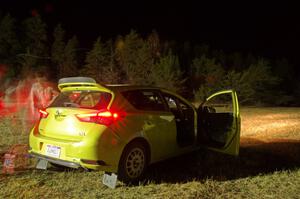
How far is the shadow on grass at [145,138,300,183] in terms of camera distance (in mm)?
5715

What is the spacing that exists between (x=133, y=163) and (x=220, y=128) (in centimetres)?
207

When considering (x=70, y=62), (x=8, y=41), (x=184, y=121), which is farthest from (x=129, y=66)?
(x=184, y=121)

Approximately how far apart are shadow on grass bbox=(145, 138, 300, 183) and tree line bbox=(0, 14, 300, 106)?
3700 centimetres

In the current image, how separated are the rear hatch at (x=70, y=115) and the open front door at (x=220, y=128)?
2.37 m

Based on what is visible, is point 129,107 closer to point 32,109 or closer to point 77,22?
point 32,109

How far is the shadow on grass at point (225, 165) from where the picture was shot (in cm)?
571

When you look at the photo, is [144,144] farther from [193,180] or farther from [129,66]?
[129,66]

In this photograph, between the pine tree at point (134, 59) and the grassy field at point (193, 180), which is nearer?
the grassy field at point (193, 180)

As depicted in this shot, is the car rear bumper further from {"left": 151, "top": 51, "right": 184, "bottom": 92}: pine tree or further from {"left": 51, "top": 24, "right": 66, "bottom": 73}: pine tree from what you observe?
{"left": 51, "top": 24, "right": 66, "bottom": 73}: pine tree

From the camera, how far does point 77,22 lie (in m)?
73.6

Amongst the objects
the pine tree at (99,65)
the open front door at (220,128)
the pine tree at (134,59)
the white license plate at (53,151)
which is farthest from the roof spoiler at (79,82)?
the pine tree at (99,65)

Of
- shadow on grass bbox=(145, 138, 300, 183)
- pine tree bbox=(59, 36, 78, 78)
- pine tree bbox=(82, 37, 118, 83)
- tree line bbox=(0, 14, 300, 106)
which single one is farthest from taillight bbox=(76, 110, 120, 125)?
pine tree bbox=(59, 36, 78, 78)

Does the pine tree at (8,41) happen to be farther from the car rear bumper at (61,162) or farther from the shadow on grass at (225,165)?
the car rear bumper at (61,162)

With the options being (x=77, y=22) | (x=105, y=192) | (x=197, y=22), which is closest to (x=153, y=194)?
(x=105, y=192)
